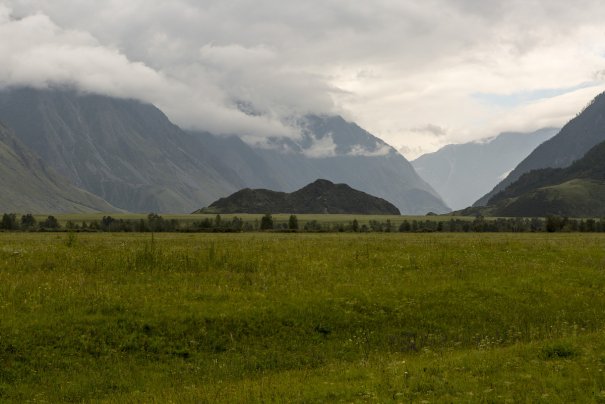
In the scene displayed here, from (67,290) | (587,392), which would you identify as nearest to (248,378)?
(587,392)

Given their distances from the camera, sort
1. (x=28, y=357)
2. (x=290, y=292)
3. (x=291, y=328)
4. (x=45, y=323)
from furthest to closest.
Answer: (x=290, y=292) < (x=291, y=328) < (x=45, y=323) < (x=28, y=357)

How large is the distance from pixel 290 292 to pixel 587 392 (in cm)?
1672

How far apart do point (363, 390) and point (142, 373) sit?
905cm

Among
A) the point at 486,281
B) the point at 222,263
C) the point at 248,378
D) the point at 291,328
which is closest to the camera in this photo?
the point at 248,378

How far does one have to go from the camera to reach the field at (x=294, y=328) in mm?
16891

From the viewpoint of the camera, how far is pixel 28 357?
21109 mm

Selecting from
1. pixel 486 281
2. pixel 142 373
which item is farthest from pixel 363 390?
pixel 486 281

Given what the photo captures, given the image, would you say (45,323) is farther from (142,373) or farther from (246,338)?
(246,338)

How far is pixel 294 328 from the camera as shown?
2534cm

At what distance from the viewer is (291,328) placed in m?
25.3

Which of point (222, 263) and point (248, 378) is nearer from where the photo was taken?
point (248, 378)

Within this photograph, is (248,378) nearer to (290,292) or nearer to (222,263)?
(290,292)

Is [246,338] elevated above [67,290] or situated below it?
below

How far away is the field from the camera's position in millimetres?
16891
